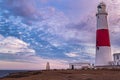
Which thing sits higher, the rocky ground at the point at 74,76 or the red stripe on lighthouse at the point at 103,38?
the red stripe on lighthouse at the point at 103,38

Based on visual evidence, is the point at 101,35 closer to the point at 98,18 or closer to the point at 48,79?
the point at 98,18

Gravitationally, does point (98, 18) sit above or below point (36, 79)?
above

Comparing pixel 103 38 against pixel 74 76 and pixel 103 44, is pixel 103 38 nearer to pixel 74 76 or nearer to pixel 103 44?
pixel 103 44

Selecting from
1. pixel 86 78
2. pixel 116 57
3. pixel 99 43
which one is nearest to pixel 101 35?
pixel 99 43

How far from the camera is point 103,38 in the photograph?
52938 millimetres

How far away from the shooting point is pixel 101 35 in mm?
53031

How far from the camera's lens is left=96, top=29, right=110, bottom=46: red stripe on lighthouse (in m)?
52.9

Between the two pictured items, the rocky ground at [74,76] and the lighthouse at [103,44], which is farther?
the lighthouse at [103,44]

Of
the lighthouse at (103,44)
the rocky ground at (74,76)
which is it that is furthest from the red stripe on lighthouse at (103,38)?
the rocky ground at (74,76)

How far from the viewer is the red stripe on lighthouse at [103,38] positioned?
52.9 metres

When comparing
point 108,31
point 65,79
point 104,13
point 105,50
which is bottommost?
point 65,79

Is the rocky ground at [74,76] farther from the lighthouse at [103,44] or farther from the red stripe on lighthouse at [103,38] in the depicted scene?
the red stripe on lighthouse at [103,38]

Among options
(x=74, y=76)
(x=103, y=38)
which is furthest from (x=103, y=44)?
(x=74, y=76)

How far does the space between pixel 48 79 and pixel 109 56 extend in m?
26.9
